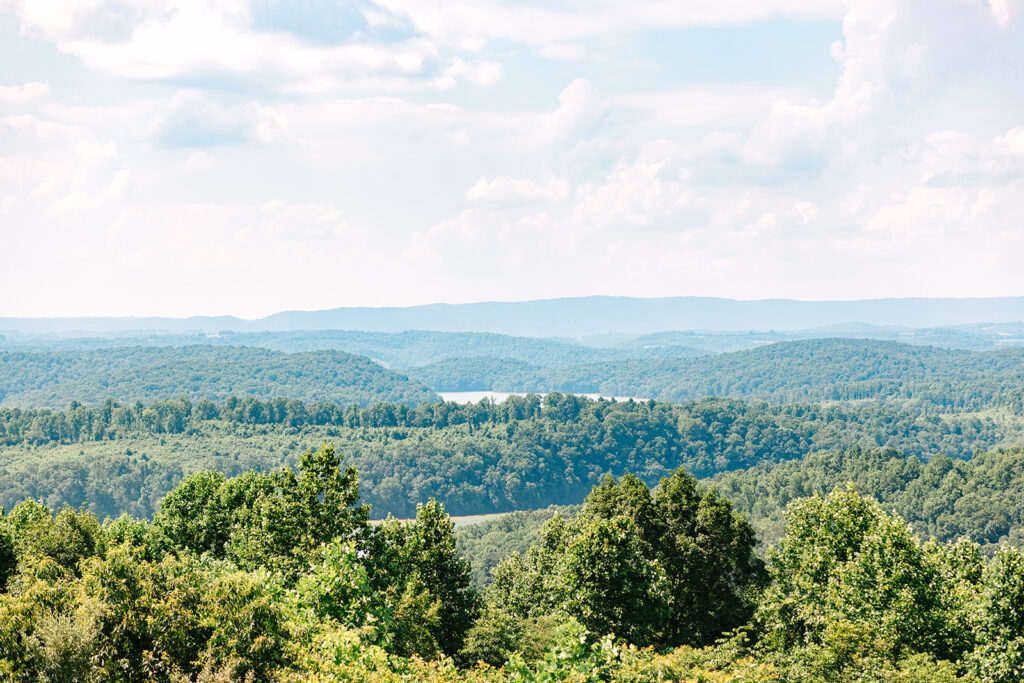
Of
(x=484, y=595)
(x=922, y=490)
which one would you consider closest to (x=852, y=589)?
(x=484, y=595)

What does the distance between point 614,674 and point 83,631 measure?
1264 cm

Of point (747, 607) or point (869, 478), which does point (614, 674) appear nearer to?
point (747, 607)

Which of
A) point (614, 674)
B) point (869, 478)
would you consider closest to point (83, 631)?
point (614, 674)

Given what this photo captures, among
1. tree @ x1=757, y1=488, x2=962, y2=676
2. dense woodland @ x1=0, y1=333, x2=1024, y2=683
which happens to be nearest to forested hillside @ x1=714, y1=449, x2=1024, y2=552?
tree @ x1=757, y1=488, x2=962, y2=676

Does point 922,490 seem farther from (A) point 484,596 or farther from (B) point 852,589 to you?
(B) point 852,589

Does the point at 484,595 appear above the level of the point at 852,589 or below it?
below

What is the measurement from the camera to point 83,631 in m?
21.3

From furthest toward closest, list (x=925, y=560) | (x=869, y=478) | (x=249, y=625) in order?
(x=869, y=478), (x=925, y=560), (x=249, y=625)

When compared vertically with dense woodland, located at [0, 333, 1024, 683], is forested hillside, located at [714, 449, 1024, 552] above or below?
below

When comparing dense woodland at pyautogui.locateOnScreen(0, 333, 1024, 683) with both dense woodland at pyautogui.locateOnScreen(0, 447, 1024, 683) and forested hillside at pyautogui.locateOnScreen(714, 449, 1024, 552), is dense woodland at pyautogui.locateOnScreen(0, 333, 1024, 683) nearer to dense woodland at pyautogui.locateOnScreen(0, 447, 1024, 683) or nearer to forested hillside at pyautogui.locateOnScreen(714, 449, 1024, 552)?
dense woodland at pyautogui.locateOnScreen(0, 447, 1024, 683)

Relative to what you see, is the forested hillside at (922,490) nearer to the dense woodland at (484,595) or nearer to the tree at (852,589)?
the tree at (852,589)

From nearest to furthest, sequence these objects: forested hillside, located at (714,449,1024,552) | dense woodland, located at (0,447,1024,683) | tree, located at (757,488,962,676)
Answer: dense woodland, located at (0,447,1024,683) → tree, located at (757,488,962,676) → forested hillside, located at (714,449,1024,552)

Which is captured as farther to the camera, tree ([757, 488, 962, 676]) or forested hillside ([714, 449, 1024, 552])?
forested hillside ([714, 449, 1024, 552])

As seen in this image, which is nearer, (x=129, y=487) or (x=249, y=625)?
(x=249, y=625)
